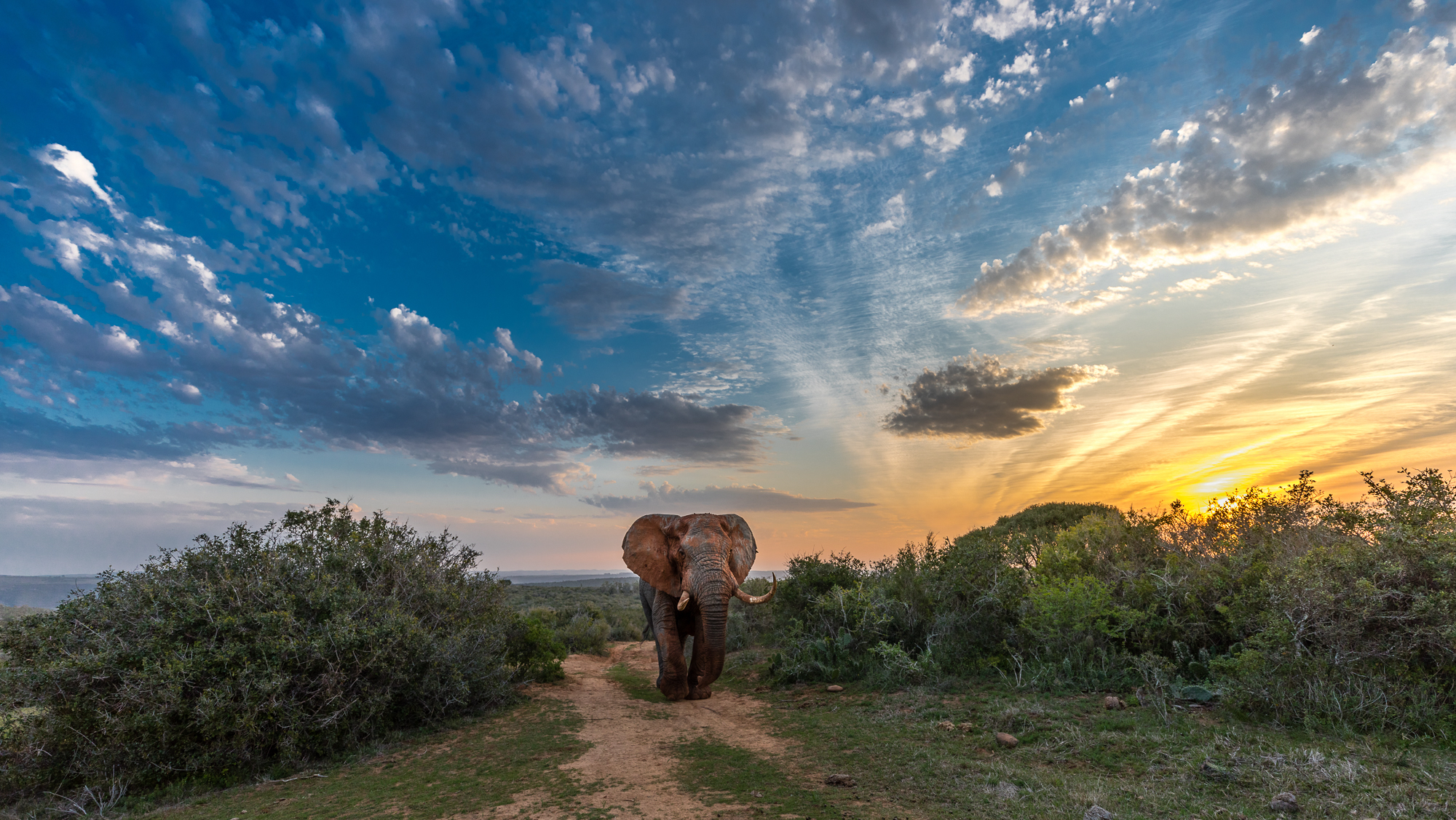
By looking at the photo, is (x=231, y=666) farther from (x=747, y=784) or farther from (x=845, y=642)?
(x=845, y=642)

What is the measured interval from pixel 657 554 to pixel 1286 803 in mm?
10630

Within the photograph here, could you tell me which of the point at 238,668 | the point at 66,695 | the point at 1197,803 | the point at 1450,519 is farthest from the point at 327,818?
the point at 1450,519

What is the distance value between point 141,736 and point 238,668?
1.15m

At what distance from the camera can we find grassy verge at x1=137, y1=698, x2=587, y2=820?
22.3ft

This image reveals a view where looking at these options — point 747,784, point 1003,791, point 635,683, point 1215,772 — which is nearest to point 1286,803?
point 1215,772

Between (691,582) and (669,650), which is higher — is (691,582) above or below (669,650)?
above

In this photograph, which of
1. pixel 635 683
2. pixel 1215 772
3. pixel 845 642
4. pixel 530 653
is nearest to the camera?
pixel 1215 772

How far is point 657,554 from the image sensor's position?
13.6m

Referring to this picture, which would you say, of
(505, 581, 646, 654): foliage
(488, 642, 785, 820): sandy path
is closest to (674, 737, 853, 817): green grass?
(488, 642, 785, 820): sandy path

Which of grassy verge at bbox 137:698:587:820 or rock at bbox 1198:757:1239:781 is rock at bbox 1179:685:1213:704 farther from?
grassy verge at bbox 137:698:587:820

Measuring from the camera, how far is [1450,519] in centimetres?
785

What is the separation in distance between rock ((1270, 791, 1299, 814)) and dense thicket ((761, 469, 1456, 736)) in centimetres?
266

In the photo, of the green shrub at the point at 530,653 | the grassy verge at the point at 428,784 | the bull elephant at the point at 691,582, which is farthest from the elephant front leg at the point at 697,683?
the green shrub at the point at 530,653

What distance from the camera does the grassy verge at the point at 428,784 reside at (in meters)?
6.80
